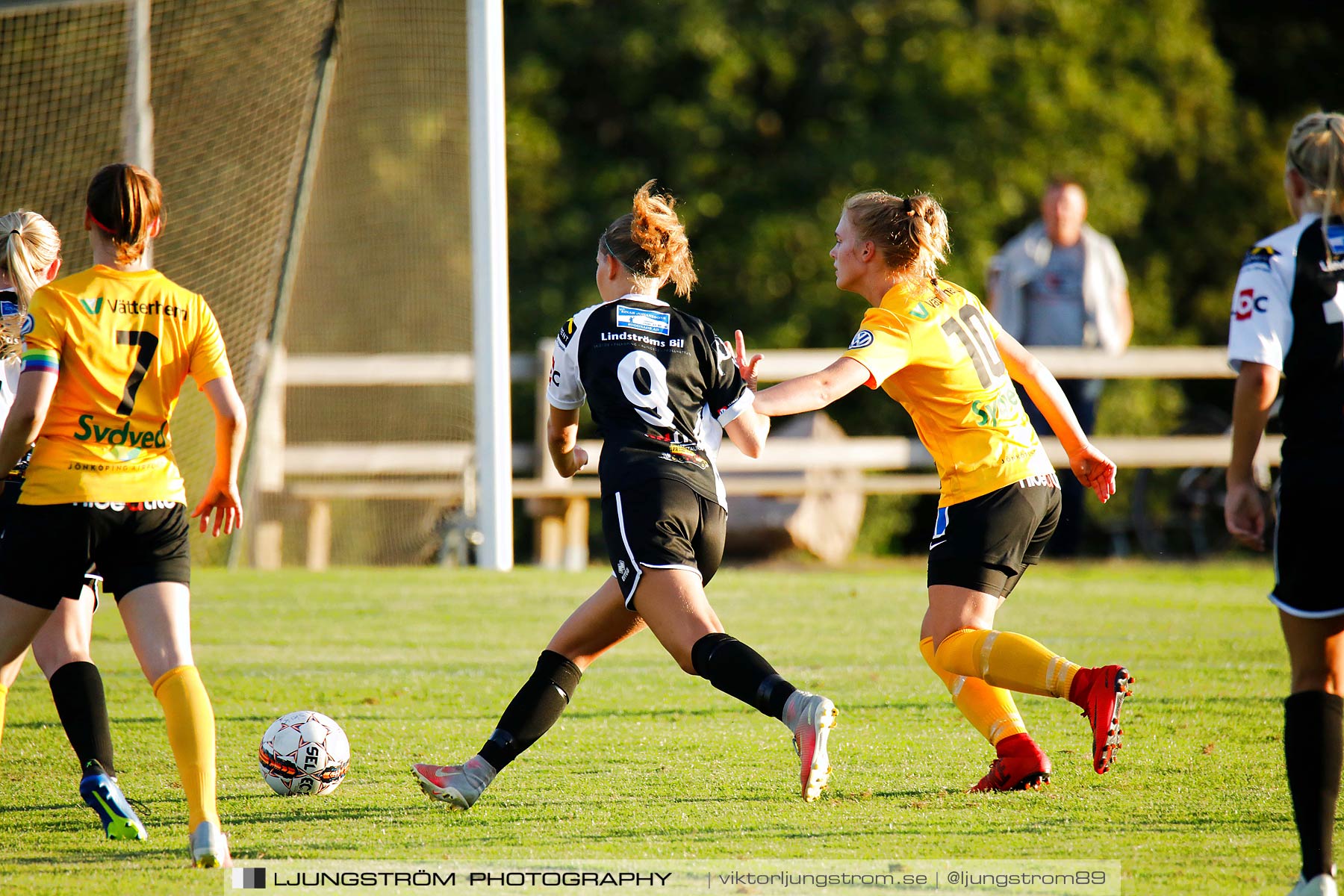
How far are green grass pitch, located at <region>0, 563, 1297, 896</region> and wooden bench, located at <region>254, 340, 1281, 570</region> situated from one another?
2451 millimetres

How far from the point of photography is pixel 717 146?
60.9 ft

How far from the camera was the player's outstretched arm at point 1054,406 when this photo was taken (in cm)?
428

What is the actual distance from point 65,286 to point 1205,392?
17.8m

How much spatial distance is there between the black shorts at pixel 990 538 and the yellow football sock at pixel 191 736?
2.07 meters

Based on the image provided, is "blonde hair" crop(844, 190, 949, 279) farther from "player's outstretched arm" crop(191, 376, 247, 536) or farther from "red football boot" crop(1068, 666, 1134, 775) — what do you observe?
"player's outstretched arm" crop(191, 376, 247, 536)

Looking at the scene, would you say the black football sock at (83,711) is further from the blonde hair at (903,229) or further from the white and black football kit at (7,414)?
the blonde hair at (903,229)

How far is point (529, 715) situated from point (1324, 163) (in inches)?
98.3

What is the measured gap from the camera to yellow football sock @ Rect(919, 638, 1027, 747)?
13.8 ft

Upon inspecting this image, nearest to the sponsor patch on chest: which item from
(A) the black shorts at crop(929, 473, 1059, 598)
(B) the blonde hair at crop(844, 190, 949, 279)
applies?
(B) the blonde hair at crop(844, 190, 949, 279)

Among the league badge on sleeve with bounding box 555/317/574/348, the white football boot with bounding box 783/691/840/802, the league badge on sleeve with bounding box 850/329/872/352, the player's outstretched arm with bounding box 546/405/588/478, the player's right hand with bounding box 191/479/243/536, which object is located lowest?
the white football boot with bounding box 783/691/840/802

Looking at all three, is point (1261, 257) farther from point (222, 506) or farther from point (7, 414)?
point (7, 414)

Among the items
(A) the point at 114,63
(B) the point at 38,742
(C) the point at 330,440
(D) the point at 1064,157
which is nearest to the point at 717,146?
(D) the point at 1064,157

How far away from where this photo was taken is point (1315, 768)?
10.2ft

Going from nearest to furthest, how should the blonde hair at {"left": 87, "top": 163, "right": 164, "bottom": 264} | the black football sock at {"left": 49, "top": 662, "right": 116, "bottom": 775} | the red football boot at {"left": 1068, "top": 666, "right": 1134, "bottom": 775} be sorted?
the blonde hair at {"left": 87, "top": 163, "right": 164, "bottom": 264}, the red football boot at {"left": 1068, "top": 666, "right": 1134, "bottom": 775}, the black football sock at {"left": 49, "top": 662, "right": 116, "bottom": 775}
